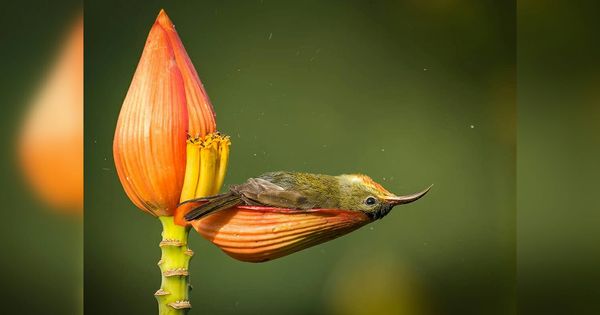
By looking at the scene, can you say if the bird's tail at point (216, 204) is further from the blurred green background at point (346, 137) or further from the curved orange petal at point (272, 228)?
the blurred green background at point (346, 137)

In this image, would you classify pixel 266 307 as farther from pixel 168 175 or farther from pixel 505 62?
pixel 505 62

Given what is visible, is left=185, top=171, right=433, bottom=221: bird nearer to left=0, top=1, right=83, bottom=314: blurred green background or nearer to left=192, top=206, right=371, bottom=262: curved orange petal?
left=192, top=206, right=371, bottom=262: curved orange petal

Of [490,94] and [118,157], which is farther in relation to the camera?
[490,94]

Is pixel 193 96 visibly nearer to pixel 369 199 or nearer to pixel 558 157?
pixel 369 199

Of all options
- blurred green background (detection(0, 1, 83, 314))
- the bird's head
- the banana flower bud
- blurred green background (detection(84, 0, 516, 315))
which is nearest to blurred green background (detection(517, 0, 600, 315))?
blurred green background (detection(84, 0, 516, 315))

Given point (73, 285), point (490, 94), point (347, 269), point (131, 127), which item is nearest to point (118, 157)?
point (131, 127)

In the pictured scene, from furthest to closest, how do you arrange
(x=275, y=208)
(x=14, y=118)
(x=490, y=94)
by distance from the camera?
(x=490, y=94) < (x=14, y=118) < (x=275, y=208)
